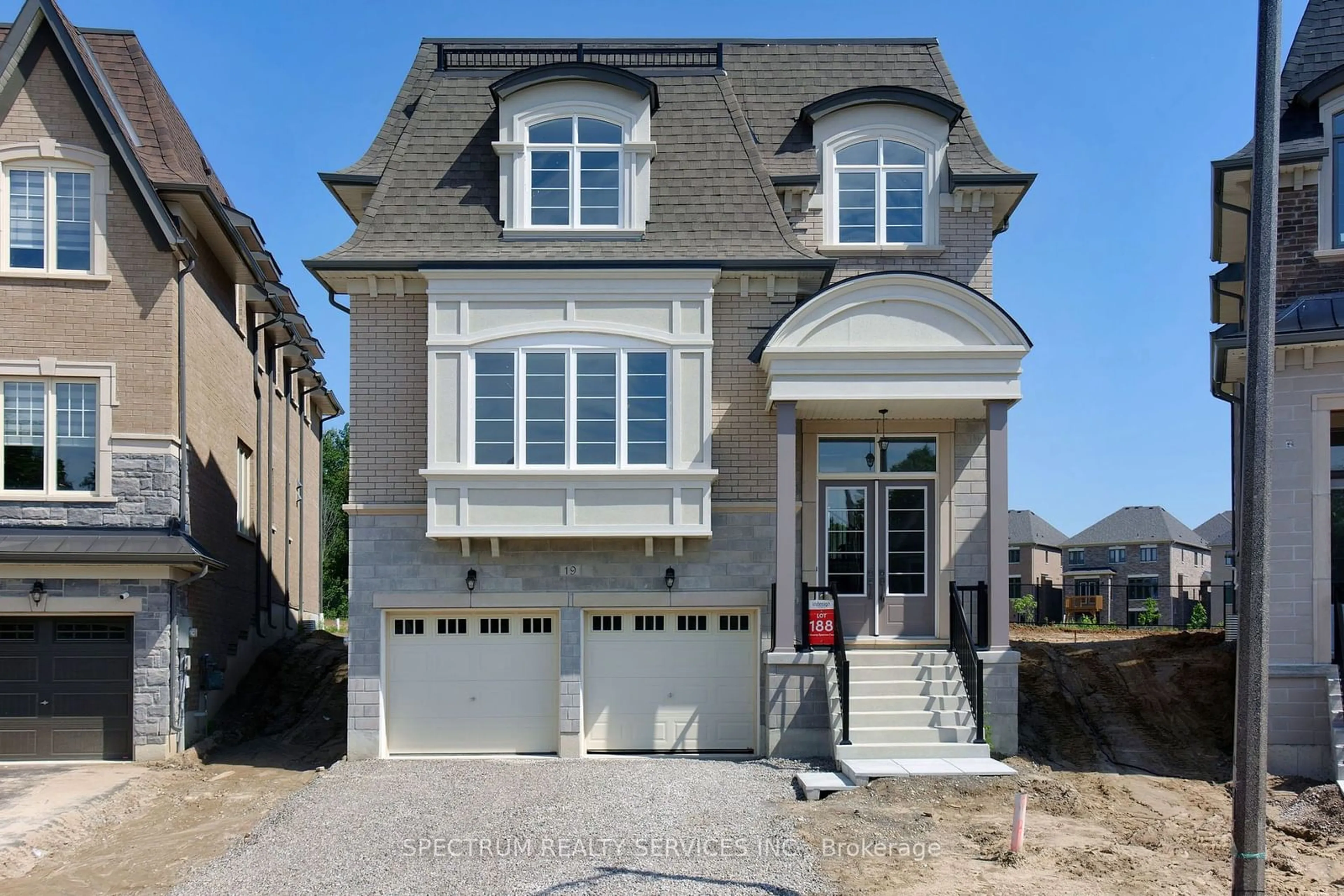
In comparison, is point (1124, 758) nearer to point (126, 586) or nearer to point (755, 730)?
point (755, 730)

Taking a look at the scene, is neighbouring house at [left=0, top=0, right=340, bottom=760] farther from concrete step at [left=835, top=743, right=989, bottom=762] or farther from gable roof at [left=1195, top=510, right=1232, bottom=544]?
gable roof at [left=1195, top=510, right=1232, bottom=544]

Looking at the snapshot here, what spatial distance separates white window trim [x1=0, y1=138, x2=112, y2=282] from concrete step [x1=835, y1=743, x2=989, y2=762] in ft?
38.0

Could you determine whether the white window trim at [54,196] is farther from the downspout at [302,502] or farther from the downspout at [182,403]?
the downspout at [302,502]

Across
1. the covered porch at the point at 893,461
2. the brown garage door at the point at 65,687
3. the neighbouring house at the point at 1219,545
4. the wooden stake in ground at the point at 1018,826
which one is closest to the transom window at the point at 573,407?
the covered porch at the point at 893,461

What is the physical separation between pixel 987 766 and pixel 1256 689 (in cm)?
586

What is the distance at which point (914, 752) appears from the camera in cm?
1385

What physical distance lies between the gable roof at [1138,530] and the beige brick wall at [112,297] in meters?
61.1

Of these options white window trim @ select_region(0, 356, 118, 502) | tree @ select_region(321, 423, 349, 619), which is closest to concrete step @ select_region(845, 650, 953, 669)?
white window trim @ select_region(0, 356, 118, 502)

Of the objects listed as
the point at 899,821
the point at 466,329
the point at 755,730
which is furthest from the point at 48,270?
the point at 899,821

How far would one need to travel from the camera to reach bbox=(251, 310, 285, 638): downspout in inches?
857

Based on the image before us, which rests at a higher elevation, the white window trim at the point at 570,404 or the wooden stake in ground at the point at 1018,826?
the white window trim at the point at 570,404

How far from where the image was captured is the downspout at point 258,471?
71.4 feet

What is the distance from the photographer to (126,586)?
15984 mm

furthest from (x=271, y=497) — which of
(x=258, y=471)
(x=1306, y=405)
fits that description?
(x=1306, y=405)
